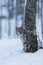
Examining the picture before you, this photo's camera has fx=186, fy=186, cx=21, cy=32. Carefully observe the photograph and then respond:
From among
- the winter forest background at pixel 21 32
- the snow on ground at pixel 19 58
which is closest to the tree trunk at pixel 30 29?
the winter forest background at pixel 21 32

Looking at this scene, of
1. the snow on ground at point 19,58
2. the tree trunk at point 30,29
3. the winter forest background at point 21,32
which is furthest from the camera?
the tree trunk at point 30,29

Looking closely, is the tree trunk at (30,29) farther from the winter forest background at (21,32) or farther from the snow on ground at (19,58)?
the snow on ground at (19,58)

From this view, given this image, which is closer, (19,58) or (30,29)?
(19,58)

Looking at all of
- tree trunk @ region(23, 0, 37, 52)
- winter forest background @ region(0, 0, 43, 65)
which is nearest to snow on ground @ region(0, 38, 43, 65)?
winter forest background @ region(0, 0, 43, 65)

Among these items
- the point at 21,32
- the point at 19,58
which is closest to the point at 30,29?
the point at 21,32

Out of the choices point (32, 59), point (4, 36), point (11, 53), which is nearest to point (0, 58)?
point (11, 53)

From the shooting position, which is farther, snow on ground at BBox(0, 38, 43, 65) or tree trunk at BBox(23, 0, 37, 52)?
tree trunk at BBox(23, 0, 37, 52)

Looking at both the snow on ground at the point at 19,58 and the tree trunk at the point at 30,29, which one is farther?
the tree trunk at the point at 30,29

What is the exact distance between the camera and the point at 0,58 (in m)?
2.29

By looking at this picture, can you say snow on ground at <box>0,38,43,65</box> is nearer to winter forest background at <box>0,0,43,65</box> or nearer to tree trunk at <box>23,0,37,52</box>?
winter forest background at <box>0,0,43,65</box>

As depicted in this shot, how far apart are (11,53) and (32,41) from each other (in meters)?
0.32

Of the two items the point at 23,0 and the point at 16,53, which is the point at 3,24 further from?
the point at 16,53

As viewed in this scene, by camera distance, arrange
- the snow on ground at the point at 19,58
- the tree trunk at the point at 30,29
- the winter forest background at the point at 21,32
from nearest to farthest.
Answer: the snow on ground at the point at 19,58
the winter forest background at the point at 21,32
the tree trunk at the point at 30,29

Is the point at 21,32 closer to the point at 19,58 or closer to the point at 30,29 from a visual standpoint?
the point at 30,29
